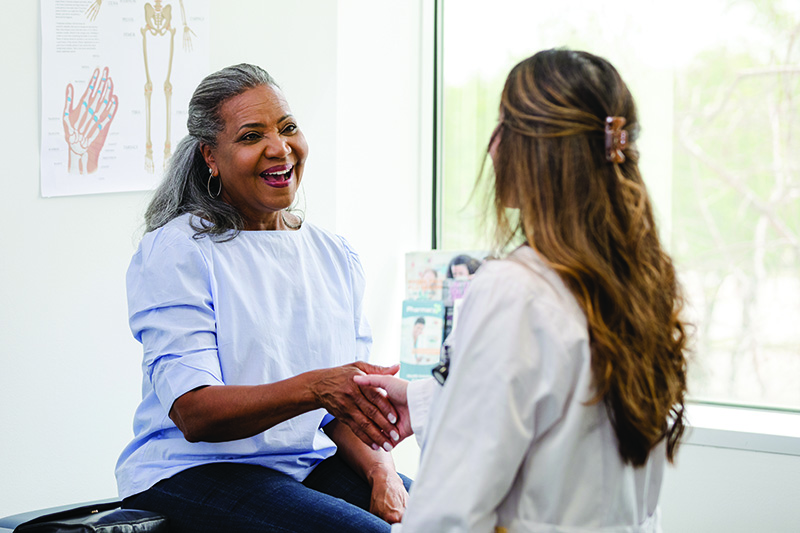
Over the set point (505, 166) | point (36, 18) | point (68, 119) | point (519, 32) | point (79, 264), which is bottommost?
point (79, 264)

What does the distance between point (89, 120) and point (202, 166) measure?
1.68 feet

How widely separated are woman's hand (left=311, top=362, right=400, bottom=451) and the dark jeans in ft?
0.54

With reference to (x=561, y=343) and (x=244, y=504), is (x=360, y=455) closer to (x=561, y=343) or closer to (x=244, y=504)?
(x=244, y=504)

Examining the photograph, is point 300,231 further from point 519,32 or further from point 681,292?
point 519,32

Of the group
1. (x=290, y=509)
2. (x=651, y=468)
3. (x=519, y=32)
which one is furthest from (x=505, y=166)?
(x=519, y=32)

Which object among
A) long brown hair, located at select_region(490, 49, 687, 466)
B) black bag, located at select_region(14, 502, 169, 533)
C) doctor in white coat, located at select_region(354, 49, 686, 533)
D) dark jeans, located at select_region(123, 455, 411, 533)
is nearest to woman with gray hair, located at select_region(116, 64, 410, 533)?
dark jeans, located at select_region(123, 455, 411, 533)

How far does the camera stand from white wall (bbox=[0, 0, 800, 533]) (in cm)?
222

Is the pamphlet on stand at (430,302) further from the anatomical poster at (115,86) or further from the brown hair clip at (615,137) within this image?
the brown hair clip at (615,137)

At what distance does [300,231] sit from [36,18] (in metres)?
0.91

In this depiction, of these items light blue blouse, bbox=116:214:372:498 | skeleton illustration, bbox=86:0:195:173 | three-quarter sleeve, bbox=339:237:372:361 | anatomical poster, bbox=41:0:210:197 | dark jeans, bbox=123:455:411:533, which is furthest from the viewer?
skeleton illustration, bbox=86:0:195:173

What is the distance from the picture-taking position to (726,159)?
3.22 metres

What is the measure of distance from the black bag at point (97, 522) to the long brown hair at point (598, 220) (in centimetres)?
89

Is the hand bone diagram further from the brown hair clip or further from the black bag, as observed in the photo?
the brown hair clip

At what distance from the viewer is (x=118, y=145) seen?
2457 millimetres
